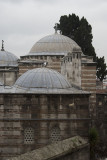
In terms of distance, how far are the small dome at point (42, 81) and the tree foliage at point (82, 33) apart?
19.0 meters

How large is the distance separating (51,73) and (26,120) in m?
3.68

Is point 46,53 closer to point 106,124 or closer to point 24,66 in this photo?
point 24,66

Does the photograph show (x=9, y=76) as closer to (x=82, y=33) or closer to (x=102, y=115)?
(x=102, y=115)

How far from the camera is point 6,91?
68.5ft

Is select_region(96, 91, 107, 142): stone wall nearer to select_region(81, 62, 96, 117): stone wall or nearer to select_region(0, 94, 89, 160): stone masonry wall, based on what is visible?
select_region(81, 62, 96, 117): stone wall

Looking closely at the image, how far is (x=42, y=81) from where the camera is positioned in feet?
70.9

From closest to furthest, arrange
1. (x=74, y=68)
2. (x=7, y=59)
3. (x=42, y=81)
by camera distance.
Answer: (x=42, y=81) → (x=74, y=68) → (x=7, y=59)

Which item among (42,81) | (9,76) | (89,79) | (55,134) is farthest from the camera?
(9,76)

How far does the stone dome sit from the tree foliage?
707 cm

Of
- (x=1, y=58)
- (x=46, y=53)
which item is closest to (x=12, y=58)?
(x=1, y=58)

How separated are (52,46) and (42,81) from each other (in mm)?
11811

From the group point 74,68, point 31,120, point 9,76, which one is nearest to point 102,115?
point 74,68

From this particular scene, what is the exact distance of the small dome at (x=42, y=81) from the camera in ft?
70.4

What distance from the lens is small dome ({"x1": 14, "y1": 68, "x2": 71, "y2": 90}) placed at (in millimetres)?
21469
